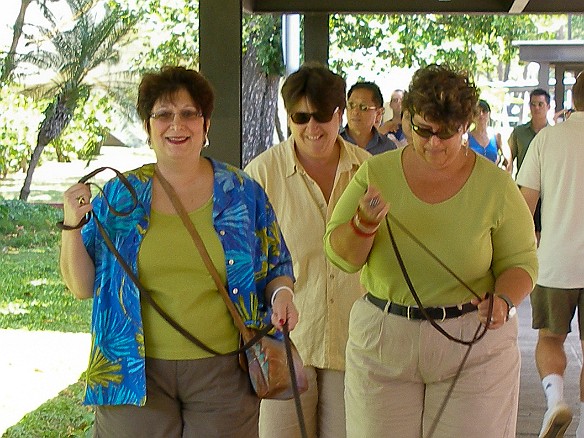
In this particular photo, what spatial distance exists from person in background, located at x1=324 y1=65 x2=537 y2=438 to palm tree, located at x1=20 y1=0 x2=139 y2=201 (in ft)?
23.9

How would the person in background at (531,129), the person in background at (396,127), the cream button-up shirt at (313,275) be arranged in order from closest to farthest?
1. the cream button-up shirt at (313,275)
2. the person in background at (396,127)
3. the person in background at (531,129)

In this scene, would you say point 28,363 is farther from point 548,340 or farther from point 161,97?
point 161,97

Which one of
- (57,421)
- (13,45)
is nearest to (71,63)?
(13,45)

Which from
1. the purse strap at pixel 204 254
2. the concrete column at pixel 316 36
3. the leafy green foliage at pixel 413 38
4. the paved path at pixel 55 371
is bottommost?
the paved path at pixel 55 371

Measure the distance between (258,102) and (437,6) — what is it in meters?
3.02

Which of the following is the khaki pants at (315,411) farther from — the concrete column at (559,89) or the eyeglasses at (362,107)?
the concrete column at (559,89)

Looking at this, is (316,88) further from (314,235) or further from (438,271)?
(438,271)

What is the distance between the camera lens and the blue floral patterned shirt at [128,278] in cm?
306

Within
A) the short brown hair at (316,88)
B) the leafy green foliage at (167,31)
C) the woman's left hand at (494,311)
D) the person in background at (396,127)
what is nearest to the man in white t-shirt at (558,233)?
the short brown hair at (316,88)

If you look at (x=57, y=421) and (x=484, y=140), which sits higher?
(x=484, y=140)

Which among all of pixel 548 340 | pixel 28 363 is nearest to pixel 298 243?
pixel 548 340

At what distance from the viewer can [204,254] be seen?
3078 millimetres

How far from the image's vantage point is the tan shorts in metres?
5.59

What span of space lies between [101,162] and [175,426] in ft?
27.3
